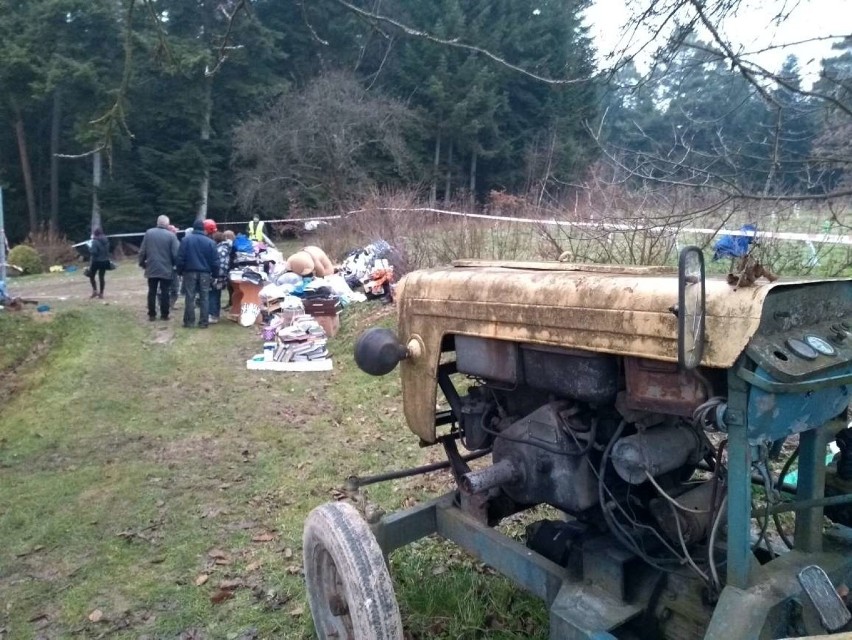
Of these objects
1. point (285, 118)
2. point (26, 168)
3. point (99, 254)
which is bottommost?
point (99, 254)

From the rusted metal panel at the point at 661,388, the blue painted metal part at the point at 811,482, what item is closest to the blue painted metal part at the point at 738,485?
the rusted metal panel at the point at 661,388

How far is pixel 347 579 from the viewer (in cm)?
267

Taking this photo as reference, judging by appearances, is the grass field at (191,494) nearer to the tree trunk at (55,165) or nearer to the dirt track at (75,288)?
the dirt track at (75,288)

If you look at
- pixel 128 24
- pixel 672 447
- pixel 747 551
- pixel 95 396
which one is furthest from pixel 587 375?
pixel 95 396

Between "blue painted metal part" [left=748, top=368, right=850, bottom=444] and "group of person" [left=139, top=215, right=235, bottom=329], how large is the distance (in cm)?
1070

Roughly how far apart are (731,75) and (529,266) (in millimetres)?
2817

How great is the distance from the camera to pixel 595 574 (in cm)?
256

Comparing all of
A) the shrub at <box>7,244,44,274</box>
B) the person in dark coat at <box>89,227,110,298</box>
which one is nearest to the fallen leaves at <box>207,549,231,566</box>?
the person in dark coat at <box>89,227,110,298</box>

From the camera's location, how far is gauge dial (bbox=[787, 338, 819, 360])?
192 centimetres

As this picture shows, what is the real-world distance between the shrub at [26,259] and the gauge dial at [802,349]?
24.3 meters

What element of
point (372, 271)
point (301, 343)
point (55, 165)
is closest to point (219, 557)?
point (301, 343)

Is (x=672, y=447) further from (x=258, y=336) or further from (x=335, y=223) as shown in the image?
(x=335, y=223)

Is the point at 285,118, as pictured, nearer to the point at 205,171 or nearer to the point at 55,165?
the point at 205,171

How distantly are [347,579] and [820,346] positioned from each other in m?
1.73
